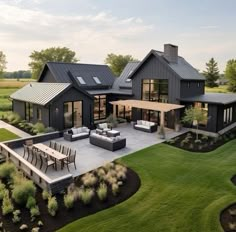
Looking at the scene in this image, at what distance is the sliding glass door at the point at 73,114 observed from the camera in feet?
61.9

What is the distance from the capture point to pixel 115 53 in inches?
2771

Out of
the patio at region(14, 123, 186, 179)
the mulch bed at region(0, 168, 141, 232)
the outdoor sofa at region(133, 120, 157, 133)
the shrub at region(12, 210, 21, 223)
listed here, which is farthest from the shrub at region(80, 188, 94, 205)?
the outdoor sofa at region(133, 120, 157, 133)

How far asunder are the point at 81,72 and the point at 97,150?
45.7 feet

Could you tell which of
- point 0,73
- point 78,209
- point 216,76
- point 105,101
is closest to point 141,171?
point 78,209

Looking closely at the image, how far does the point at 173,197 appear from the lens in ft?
29.6

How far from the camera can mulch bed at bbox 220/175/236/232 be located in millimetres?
7317

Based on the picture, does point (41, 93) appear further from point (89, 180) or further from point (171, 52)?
point (171, 52)

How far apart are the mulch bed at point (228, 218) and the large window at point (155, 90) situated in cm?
1390

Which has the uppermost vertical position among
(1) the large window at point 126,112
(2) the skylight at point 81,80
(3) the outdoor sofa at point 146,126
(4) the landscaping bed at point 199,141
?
(2) the skylight at point 81,80

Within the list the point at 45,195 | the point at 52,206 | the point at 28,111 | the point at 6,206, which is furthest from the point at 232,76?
the point at 6,206

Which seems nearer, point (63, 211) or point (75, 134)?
point (63, 211)

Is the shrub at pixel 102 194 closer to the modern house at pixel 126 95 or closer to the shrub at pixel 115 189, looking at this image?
the shrub at pixel 115 189

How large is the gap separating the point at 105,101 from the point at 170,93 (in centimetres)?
767

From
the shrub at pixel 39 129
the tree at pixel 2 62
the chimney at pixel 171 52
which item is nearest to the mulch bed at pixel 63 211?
the shrub at pixel 39 129
